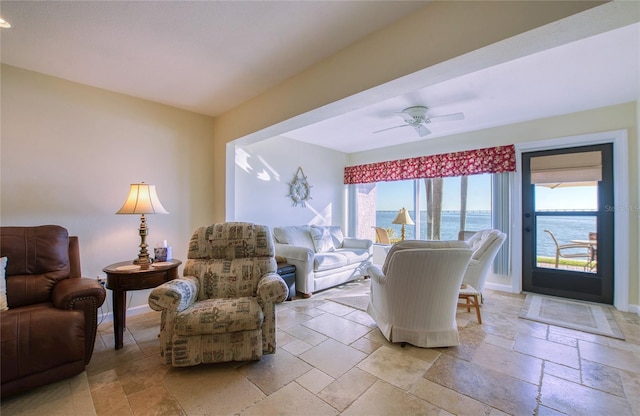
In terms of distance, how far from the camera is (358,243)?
4.85 m

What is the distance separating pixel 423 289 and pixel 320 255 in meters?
1.97

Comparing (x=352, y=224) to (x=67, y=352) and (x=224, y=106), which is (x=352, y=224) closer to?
(x=224, y=106)

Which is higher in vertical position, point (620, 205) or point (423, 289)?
point (620, 205)

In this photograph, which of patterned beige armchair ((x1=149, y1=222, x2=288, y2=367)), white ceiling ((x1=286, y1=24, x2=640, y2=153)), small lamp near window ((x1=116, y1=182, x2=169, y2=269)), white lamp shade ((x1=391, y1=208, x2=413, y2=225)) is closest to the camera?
patterned beige armchair ((x1=149, y1=222, x2=288, y2=367))

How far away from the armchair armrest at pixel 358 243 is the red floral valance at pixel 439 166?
132 centimetres

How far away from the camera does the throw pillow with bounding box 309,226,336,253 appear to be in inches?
175

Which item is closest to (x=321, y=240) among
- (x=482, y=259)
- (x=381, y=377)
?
(x=482, y=259)

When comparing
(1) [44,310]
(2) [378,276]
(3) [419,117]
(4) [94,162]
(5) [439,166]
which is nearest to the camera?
(1) [44,310]

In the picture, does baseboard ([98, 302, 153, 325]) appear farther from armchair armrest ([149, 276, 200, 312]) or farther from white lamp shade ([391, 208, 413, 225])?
white lamp shade ([391, 208, 413, 225])

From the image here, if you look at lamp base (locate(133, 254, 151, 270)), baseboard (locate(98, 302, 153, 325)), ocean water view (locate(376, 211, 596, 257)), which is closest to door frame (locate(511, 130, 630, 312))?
ocean water view (locate(376, 211, 596, 257))

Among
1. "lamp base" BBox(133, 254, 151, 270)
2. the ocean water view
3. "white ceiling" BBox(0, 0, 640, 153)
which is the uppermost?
"white ceiling" BBox(0, 0, 640, 153)

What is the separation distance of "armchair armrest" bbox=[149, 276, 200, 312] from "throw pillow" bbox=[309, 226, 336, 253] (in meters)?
2.48

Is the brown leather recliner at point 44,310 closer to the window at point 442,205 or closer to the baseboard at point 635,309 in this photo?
the window at point 442,205

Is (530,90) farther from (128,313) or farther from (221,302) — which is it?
(128,313)
